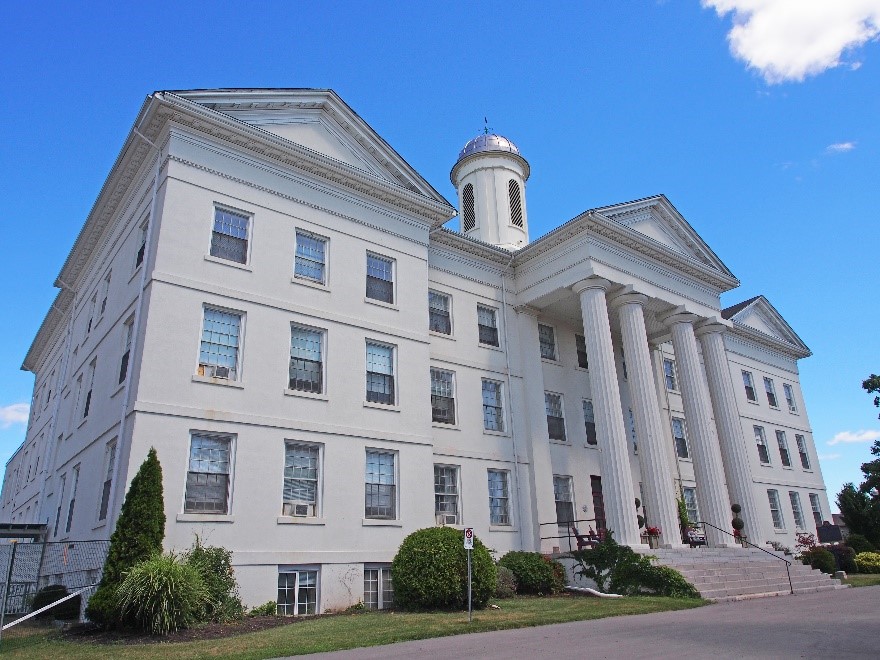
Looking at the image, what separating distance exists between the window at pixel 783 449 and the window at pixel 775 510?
8.37ft

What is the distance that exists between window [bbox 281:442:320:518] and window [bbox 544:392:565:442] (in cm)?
1009

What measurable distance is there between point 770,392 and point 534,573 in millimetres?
23872

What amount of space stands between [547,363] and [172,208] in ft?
47.7

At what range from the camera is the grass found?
10.4m

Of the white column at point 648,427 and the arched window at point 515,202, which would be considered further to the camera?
the arched window at point 515,202

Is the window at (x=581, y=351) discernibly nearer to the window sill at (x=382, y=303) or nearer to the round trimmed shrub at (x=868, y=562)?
the window sill at (x=382, y=303)

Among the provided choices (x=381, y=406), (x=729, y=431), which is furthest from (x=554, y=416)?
(x=381, y=406)

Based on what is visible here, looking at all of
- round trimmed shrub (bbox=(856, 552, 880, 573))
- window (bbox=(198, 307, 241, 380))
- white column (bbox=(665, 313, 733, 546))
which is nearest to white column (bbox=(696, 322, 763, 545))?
white column (bbox=(665, 313, 733, 546))

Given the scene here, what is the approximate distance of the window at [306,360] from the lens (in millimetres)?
18359

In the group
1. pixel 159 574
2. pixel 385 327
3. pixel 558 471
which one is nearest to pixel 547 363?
pixel 558 471

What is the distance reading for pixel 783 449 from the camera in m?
36.8

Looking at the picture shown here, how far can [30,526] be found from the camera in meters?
21.5

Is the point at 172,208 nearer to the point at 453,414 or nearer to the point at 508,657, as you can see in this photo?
the point at 453,414

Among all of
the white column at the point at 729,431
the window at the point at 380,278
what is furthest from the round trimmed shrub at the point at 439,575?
the white column at the point at 729,431
